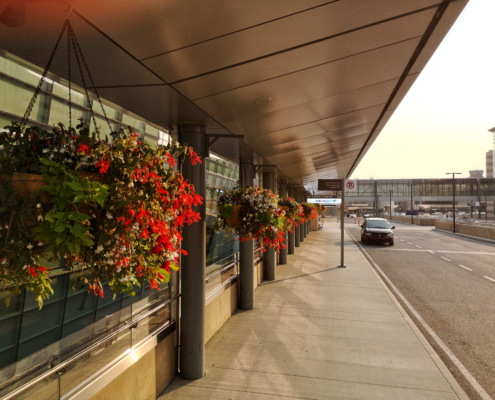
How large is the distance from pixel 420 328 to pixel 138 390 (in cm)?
551

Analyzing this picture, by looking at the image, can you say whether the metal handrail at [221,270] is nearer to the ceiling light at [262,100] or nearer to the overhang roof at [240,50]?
the overhang roof at [240,50]

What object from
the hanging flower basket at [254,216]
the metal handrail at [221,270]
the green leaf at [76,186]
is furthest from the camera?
the metal handrail at [221,270]

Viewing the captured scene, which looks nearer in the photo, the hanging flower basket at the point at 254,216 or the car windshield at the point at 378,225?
the hanging flower basket at the point at 254,216

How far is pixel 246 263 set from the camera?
8094mm

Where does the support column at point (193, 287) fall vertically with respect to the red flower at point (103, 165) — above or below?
below

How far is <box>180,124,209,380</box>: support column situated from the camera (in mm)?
4805

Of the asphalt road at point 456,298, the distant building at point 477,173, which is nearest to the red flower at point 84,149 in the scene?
the asphalt road at point 456,298

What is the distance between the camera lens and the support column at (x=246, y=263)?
7.85 m

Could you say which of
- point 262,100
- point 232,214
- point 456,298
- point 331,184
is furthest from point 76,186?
point 331,184

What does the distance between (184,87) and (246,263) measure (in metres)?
5.24

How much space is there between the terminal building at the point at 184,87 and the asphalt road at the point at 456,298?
4062 millimetres

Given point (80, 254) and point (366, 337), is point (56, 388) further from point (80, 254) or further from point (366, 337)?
point (366, 337)

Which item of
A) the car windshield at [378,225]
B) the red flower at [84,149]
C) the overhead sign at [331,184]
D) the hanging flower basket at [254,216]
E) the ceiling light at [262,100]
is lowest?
the car windshield at [378,225]

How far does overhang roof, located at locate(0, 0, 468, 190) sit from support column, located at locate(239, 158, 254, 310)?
3331 mm
